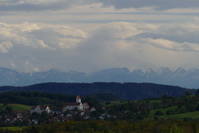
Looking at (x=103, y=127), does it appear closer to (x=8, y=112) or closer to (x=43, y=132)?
(x=43, y=132)

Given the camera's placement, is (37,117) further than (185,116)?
Yes

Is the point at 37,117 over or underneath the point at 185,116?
over

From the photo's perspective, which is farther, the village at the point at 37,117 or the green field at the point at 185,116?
the village at the point at 37,117

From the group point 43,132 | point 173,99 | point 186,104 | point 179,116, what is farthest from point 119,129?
point 173,99

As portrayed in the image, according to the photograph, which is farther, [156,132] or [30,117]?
[30,117]

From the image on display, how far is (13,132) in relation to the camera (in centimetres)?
10888

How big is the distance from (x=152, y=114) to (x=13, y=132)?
56632 mm

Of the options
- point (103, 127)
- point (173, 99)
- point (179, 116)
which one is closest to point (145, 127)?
point (103, 127)

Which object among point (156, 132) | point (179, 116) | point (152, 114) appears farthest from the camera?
point (152, 114)

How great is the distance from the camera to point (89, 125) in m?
116

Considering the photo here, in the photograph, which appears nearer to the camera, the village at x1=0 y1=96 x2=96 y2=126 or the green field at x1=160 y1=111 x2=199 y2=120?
the green field at x1=160 y1=111 x2=199 y2=120

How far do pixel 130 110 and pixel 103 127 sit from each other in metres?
57.4

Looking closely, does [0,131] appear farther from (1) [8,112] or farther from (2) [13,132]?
(1) [8,112]

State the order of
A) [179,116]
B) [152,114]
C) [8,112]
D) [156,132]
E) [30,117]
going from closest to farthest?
1. [156,132]
2. [179,116]
3. [152,114]
4. [30,117]
5. [8,112]
